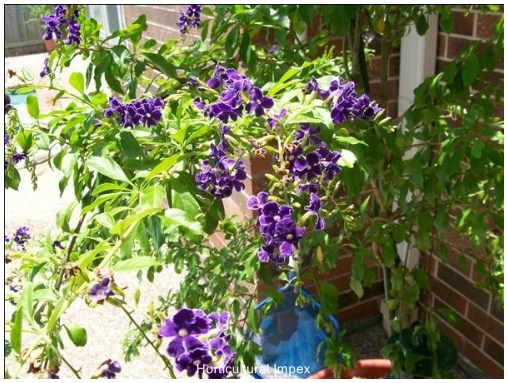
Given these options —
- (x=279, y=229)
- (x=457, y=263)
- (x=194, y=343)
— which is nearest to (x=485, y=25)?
(x=457, y=263)

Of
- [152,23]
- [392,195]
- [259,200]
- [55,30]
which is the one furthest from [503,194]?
[152,23]

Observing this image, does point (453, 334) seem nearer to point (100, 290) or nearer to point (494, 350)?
point (494, 350)

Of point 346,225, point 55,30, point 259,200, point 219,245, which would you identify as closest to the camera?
point 259,200

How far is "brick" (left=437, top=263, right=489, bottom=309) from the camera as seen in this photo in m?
2.16

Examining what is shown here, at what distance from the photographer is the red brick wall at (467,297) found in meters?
1.95

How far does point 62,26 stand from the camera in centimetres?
143

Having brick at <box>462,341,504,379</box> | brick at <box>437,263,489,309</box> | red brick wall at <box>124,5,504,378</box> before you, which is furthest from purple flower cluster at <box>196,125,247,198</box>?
brick at <box>462,341,504,379</box>

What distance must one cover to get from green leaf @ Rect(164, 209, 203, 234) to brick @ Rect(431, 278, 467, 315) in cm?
175

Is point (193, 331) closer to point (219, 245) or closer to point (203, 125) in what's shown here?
point (203, 125)

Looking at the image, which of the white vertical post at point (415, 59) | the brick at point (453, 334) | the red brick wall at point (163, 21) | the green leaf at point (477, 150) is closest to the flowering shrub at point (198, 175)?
the green leaf at point (477, 150)

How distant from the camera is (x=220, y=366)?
2.64ft

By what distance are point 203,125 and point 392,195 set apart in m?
0.68

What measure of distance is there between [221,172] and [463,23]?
1.36 metres

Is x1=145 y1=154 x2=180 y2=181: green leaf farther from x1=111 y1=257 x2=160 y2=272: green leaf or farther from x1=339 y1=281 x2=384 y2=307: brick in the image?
x1=339 y1=281 x2=384 y2=307: brick
